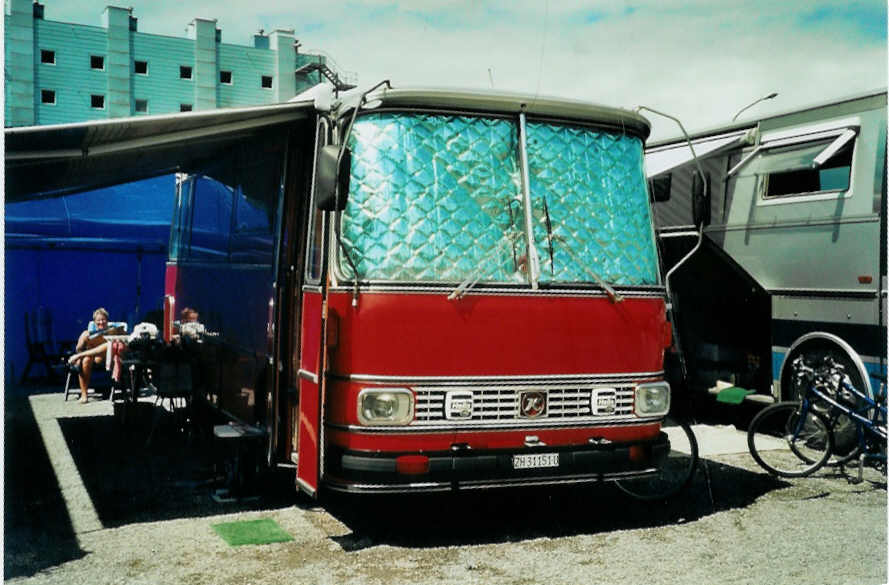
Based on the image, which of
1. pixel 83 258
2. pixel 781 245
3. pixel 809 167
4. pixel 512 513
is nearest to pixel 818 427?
pixel 781 245

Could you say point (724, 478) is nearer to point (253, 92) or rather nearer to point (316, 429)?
point (316, 429)

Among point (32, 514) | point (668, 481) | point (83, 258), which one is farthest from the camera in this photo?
point (83, 258)

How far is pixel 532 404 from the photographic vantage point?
19.9 feet

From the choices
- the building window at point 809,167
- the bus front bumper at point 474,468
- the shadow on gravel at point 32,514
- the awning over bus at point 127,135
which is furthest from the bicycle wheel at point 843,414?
the shadow on gravel at point 32,514

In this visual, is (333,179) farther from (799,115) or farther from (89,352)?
(89,352)

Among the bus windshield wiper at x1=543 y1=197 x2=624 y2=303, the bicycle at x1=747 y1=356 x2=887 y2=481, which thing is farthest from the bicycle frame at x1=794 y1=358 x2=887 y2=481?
the bus windshield wiper at x1=543 y1=197 x2=624 y2=303

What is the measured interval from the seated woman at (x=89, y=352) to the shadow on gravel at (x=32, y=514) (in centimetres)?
280

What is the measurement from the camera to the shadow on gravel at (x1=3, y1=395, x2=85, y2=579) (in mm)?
5785

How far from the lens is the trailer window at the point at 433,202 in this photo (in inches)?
231

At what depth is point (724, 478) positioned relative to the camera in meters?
8.23

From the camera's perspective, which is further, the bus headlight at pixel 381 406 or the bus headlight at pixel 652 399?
the bus headlight at pixel 652 399

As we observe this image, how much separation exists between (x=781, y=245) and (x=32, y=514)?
7.46 meters

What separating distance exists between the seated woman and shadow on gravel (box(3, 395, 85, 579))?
280 cm

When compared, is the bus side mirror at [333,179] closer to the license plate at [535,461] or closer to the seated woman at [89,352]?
the license plate at [535,461]
